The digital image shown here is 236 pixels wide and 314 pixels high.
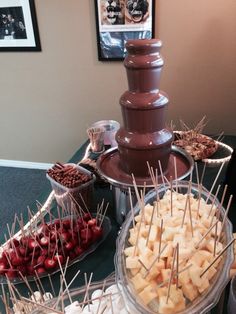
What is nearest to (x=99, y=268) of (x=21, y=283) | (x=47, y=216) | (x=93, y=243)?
(x=93, y=243)

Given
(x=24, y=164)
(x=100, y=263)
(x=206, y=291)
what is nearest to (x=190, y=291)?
(x=206, y=291)

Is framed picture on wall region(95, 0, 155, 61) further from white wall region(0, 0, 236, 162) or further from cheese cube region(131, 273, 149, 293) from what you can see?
cheese cube region(131, 273, 149, 293)

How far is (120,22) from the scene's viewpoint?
1914 mm

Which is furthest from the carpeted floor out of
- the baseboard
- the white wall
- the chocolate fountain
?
the chocolate fountain

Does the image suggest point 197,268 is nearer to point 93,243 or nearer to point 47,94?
point 93,243

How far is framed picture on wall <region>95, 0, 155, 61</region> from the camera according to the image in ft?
6.05

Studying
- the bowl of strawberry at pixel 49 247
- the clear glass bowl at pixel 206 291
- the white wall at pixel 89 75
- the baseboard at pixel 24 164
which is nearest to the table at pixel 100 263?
the bowl of strawberry at pixel 49 247

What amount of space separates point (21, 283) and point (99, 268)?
24cm

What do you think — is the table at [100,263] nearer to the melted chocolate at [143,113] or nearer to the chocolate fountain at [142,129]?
the chocolate fountain at [142,129]

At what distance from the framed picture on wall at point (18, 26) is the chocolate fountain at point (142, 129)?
1.52 meters

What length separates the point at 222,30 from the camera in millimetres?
1811

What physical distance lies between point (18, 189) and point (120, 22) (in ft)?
5.16

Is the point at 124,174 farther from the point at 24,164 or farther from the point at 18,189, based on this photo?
the point at 24,164

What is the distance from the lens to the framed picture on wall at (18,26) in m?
2.04
